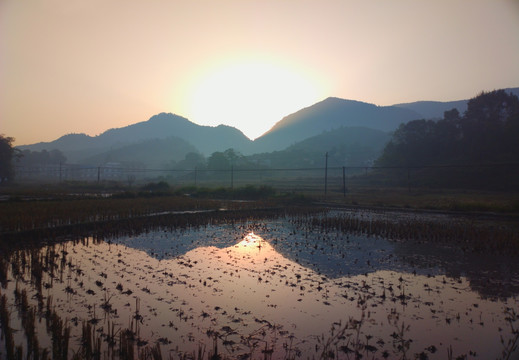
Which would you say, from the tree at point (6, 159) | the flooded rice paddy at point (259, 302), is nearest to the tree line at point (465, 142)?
the tree at point (6, 159)

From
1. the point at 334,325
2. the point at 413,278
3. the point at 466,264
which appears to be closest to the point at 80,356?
the point at 334,325

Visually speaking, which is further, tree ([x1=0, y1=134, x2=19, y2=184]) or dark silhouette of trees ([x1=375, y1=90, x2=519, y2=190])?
tree ([x1=0, y1=134, x2=19, y2=184])

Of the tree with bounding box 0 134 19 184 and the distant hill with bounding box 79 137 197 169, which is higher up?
the distant hill with bounding box 79 137 197 169

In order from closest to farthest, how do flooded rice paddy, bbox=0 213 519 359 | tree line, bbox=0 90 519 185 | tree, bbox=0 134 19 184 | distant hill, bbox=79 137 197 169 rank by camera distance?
flooded rice paddy, bbox=0 213 519 359, tree line, bbox=0 90 519 185, tree, bbox=0 134 19 184, distant hill, bbox=79 137 197 169

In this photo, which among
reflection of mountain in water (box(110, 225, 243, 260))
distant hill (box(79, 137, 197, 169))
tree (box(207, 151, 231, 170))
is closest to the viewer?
Result: reflection of mountain in water (box(110, 225, 243, 260))

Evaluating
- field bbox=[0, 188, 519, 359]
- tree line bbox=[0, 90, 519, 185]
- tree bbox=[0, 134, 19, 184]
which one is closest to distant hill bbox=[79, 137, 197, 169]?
tree bbox=[0, 134, 19, 184]

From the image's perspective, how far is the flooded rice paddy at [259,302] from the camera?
4.05 meters

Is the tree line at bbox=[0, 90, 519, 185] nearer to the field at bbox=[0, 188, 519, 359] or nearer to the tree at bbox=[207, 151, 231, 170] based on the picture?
the tree at bbox=[207, 151, 231, 170]

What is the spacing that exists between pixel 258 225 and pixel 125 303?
984 centimetres

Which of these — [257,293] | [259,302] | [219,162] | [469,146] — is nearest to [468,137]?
[469,146]

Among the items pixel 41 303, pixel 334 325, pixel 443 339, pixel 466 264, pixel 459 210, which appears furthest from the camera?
pixel 459 210

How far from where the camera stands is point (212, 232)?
12797mm

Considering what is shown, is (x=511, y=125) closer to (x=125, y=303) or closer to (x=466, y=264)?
(x=466, y=264)

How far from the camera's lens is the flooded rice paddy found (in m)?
4.05
